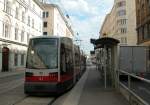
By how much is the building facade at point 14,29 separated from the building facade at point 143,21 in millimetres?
18430

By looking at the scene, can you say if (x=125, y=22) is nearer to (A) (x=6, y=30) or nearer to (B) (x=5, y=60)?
(A) (x=6, y=30)

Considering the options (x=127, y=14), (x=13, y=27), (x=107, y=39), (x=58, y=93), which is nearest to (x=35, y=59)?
(x=58, y=93)

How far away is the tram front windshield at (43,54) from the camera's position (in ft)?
51.1

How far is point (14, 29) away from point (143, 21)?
1879 cm

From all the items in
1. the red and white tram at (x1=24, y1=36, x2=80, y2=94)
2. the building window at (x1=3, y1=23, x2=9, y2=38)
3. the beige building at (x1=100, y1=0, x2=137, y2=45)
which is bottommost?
the red and white tram at (x1=24, y1=36, x2=80, y2=94)

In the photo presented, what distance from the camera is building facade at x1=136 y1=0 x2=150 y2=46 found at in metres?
45.3

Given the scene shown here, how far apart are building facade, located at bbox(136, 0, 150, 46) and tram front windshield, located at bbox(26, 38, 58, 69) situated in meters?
29.4

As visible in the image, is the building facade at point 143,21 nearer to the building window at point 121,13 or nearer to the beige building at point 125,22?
the beige building at point 125,22

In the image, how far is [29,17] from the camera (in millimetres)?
60906

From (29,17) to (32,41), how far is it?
1793 inches

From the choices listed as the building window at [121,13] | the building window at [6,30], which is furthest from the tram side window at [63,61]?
the building window at [121,13]

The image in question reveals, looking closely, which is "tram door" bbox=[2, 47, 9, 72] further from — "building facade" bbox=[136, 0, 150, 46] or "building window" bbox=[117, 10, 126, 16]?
"building window" bbox=[117, 10, 126, 16]

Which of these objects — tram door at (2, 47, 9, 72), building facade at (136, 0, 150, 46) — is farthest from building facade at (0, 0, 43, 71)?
building facade at (136, 0, 150, 46)

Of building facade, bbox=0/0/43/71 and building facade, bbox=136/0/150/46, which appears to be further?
building facade, bbox=136/0/150/46
